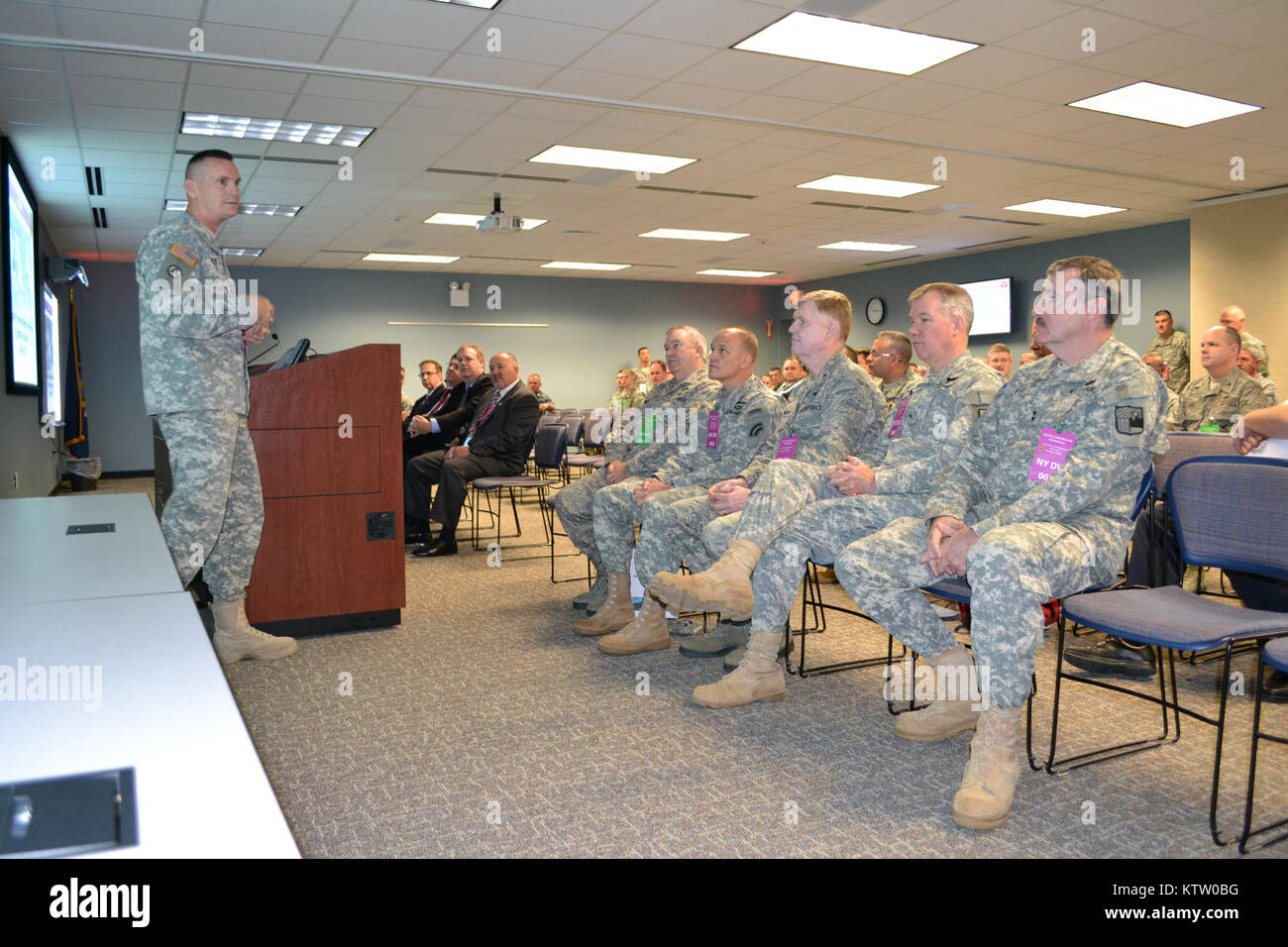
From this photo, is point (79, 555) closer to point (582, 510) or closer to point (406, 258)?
point (582, 510)

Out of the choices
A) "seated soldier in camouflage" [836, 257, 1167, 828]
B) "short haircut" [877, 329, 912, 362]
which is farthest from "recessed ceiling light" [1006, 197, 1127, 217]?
"seated soldier in camouflage" [836, 257, 1167, 828]

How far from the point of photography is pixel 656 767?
8.20 ft

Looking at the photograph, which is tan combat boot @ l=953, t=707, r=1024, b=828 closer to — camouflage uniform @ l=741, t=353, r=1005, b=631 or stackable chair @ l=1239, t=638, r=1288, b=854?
stackable chair @ l=1239, t=638, r=1288, b=854

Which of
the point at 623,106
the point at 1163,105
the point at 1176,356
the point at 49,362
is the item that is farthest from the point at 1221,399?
the point at 49,362

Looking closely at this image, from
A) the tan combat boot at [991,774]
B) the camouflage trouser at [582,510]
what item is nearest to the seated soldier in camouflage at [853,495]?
the tan combat boot at [991,774]

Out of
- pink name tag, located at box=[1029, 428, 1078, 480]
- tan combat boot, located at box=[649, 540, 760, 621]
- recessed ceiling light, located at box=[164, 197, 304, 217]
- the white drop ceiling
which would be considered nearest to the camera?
pink name tag, located at box=[1029, 428, 1078, 480]

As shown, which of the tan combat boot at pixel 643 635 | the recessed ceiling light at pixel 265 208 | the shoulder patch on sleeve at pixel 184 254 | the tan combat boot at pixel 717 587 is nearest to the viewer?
the tan combat boot at pixel 717 587

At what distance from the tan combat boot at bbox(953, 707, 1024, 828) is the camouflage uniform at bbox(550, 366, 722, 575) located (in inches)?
82.0

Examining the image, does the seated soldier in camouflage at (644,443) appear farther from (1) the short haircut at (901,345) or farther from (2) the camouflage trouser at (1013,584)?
(2) the camouflage trouser at (1013,584)

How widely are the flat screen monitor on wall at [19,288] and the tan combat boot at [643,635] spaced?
14.7 feet

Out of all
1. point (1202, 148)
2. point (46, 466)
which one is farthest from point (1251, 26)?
point (46, 466)

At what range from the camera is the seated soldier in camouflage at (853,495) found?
2.92 m

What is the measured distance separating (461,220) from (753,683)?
8.10 metres

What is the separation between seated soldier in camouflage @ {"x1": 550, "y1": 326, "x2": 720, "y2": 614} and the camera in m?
4.12
